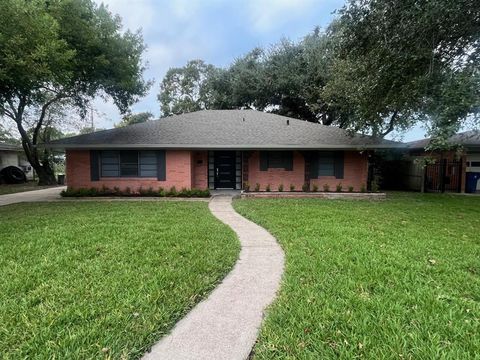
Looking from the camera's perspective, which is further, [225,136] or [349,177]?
[349,177]

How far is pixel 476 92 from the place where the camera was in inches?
283

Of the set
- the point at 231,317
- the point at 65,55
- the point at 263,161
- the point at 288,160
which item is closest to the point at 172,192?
the point at 263,161

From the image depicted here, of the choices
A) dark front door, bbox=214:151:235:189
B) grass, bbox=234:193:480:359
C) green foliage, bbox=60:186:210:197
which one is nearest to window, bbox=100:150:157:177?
green foliage, bbox=60:186:210:197

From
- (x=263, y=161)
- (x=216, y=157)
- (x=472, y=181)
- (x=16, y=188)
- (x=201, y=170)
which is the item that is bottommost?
(x=16, y=188)

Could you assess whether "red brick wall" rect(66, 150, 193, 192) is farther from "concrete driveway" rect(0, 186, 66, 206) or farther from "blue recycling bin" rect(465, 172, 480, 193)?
"blue recycling bin" rect(465, 172, 480, 193)

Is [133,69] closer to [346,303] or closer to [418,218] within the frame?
[418,218]

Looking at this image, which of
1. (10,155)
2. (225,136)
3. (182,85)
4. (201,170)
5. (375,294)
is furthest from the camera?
(182,85)

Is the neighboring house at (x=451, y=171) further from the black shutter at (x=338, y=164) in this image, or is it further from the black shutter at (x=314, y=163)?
the black shutter at (x=314, y=163)

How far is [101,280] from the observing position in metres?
3.72

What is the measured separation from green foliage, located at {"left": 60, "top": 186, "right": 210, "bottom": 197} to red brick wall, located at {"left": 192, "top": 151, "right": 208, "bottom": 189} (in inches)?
59.5

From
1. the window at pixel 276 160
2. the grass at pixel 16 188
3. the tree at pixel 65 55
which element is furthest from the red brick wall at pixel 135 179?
the grass at pixel 16 188

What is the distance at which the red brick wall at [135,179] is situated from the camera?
1288 centimetres

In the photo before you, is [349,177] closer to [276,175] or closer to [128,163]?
[276,175]

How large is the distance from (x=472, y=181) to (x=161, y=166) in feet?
49.6
